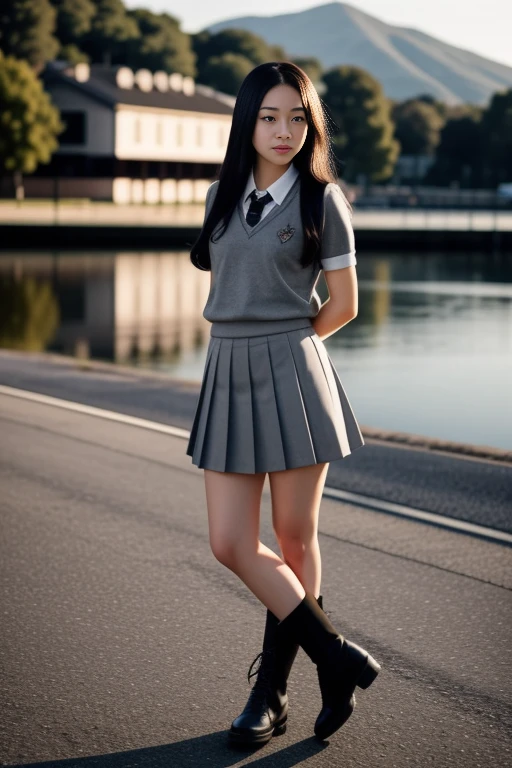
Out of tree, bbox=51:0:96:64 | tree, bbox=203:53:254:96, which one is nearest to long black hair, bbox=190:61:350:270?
tree, bbox=51:0:96:64

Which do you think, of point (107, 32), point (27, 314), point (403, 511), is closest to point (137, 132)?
point (107, 32)

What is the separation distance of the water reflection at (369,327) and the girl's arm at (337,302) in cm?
1013

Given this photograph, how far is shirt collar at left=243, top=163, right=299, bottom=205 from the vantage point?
3.73 m

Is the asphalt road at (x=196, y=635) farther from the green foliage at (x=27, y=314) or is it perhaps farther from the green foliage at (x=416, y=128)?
the green foliage at (x=416, y=128)

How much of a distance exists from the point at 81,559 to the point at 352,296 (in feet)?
8.41

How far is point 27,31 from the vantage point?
108125 millimetres

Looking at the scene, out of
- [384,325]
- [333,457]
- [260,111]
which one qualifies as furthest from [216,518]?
[384,325]

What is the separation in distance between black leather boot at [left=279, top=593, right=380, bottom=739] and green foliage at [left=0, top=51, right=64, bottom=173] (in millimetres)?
69029

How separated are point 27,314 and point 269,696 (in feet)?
84.0

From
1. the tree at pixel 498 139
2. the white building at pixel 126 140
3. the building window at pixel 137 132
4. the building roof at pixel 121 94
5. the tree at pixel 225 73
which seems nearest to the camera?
the white building at pixel 126 140

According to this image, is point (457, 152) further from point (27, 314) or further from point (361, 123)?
point (27, 314)

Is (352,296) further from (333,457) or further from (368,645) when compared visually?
(368,645)

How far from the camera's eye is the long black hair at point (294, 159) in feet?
12.1

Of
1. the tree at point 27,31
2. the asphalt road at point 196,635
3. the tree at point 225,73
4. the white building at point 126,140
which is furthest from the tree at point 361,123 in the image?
the asphalt road at point 196,635
